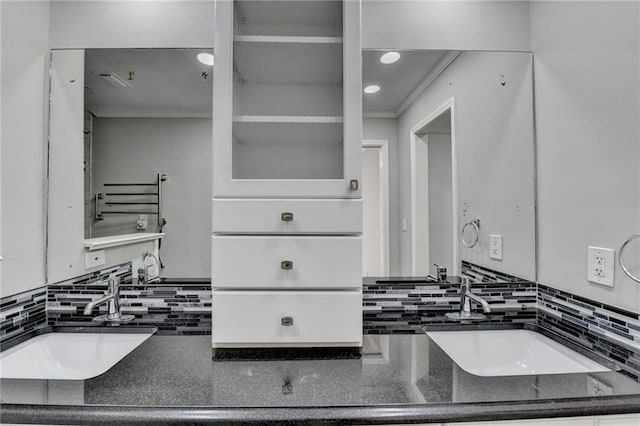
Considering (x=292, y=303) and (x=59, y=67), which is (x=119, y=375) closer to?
(x=292, y=303)

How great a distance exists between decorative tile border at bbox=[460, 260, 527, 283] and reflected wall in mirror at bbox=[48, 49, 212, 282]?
41.7 inches

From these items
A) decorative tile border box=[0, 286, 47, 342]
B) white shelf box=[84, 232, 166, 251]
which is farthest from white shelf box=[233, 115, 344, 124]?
decorative tile border box=[0, 286, 47, 342]

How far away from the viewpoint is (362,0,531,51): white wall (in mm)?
1394

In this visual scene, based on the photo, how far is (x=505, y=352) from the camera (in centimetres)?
122

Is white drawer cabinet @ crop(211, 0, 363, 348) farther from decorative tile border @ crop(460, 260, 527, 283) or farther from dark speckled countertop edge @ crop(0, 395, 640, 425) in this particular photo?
decorative tile border @ crop(460, 260, 527, 283)

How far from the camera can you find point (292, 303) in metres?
1.05

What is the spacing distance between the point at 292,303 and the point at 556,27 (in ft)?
4.48

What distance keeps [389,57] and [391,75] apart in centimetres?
7

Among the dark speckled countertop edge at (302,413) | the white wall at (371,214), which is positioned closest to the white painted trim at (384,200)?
the white wall at (371,214)

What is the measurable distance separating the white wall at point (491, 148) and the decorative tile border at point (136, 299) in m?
0.86

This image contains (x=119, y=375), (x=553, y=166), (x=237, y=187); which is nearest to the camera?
(x=119, y=375)

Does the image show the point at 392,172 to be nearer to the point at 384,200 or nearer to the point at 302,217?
the point at 384,200

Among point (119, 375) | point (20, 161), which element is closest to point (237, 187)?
point (119, 375)

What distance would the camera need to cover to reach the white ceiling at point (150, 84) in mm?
1370
